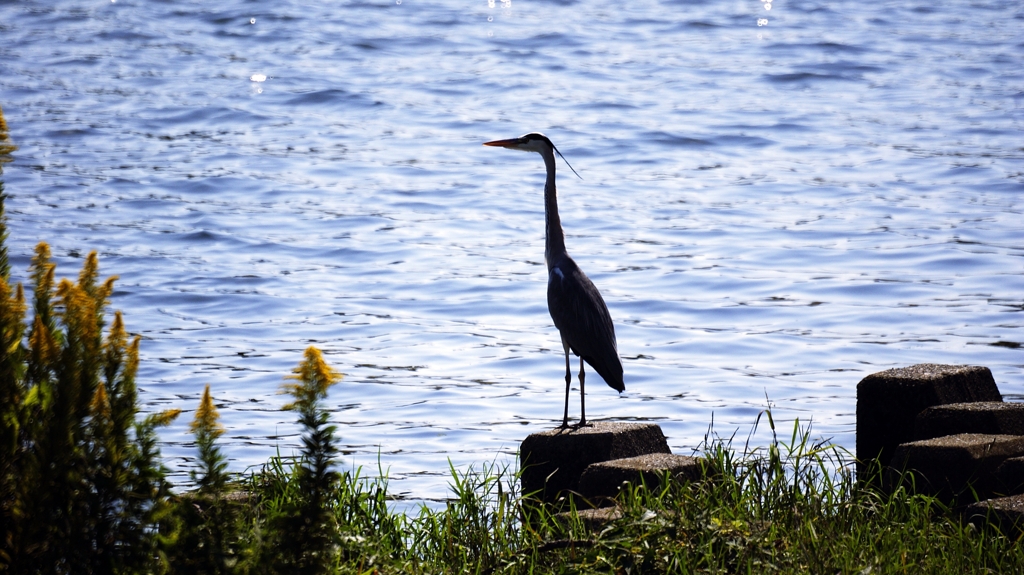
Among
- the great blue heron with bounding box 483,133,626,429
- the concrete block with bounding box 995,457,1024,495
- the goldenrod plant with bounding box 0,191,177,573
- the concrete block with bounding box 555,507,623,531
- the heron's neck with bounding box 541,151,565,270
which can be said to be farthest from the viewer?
the heron's neck with bounding box 541,151,565,270

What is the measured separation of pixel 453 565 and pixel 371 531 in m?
0.46

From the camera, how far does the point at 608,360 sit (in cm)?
585

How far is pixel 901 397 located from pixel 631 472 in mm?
1222

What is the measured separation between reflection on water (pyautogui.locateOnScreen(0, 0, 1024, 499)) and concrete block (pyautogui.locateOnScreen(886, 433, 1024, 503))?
221 centimetres

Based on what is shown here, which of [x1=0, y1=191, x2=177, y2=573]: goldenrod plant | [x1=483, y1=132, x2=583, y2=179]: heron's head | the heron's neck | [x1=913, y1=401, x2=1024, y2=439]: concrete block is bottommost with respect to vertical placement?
[x1=913, y1=401, x2=1024, y2=439]: concrete block

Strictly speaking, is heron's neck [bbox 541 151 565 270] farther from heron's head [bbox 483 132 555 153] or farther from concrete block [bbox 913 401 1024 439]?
concrete block [bbox 913 401 1024 439]

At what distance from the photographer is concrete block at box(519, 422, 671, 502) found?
14.2 ft

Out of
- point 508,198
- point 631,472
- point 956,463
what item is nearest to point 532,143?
point 631,472

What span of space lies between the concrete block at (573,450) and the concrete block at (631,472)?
0.19 metres

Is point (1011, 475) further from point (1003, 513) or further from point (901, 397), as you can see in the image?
point (901, 397)

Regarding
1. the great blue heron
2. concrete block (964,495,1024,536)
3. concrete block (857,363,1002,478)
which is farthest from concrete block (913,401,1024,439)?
the great blue heron

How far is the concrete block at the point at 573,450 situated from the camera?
432 cm

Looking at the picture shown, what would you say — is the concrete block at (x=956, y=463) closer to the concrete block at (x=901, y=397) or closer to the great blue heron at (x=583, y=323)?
the concrete block at (x=901, y=397)

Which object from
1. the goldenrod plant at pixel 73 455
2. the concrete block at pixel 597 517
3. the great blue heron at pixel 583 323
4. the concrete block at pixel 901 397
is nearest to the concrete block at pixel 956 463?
the concrete block at pixel 901 397
